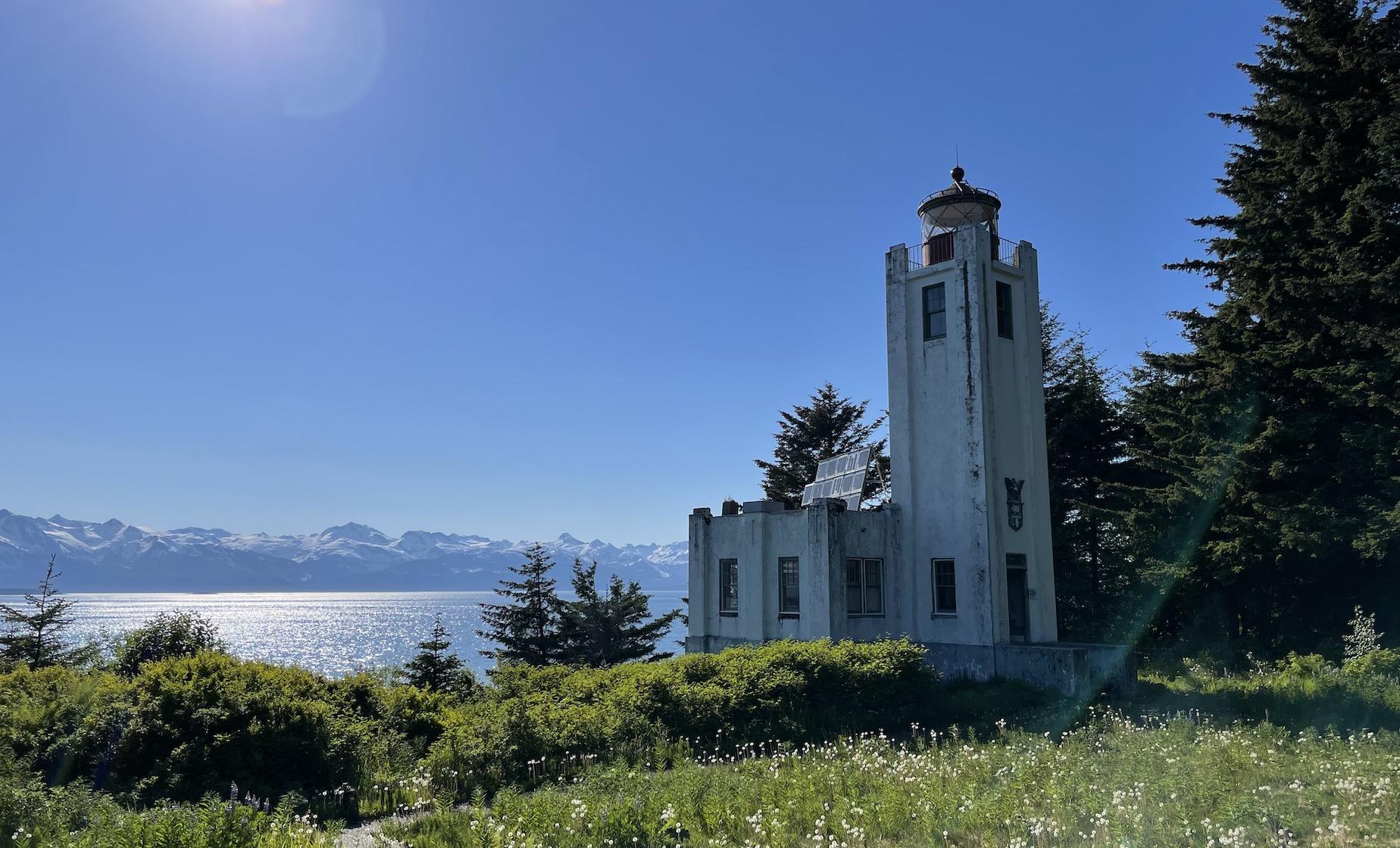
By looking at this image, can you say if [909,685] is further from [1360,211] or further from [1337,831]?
[1360,211]

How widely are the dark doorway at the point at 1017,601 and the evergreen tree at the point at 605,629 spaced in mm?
13706

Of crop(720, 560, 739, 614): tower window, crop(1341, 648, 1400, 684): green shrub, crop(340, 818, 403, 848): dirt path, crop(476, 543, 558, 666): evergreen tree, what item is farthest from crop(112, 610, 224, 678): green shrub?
crop(1341, 648, 1400, 684): green shrub

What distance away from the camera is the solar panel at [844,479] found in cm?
2495

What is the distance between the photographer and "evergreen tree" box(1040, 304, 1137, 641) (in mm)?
28938

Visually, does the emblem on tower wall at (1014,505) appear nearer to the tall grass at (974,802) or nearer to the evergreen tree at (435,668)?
the tall grass at (974,802)

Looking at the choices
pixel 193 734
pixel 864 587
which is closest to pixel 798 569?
pixel 864 587

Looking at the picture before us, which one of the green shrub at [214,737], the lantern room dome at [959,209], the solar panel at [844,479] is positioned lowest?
the green shrub at [214,737]

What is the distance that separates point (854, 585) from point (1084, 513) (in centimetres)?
989

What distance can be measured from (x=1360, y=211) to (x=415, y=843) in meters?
22.5

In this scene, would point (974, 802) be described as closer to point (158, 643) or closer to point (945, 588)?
point (945, 588)

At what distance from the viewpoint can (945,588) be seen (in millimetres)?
23094

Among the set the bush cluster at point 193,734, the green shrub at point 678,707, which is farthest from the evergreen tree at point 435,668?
the bush cluster at point 193,734

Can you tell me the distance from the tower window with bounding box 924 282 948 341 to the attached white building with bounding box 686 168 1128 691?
0.10 feet

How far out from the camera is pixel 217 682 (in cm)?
1209
